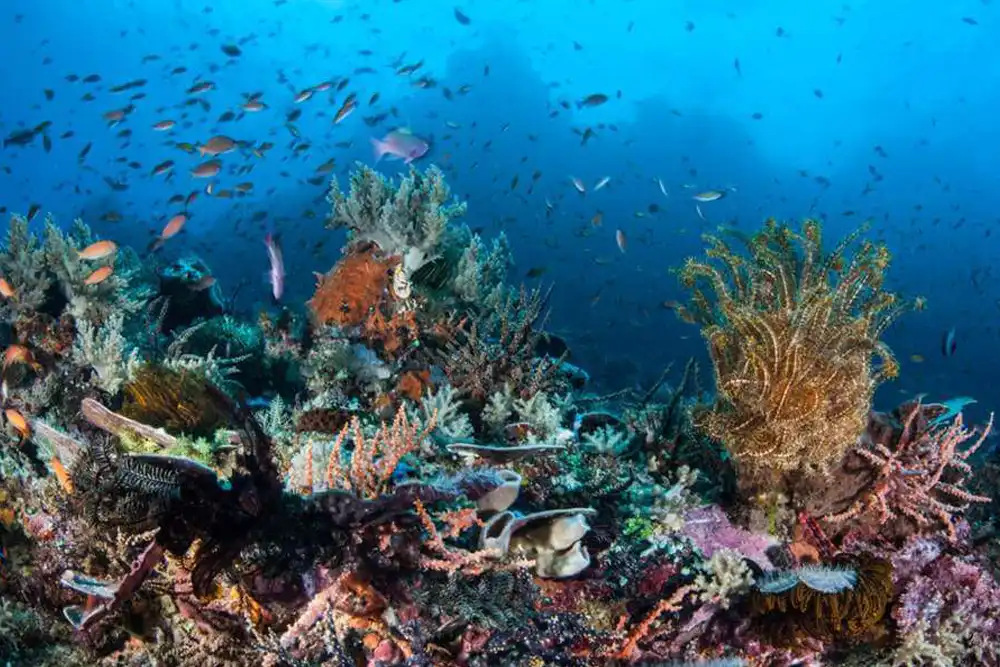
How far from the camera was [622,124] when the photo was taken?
225 ft

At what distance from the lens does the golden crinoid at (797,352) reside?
3727mm

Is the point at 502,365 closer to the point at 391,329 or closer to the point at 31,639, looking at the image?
the point at 391,329

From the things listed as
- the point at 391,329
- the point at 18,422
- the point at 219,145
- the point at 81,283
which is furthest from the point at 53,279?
the point at 219,145

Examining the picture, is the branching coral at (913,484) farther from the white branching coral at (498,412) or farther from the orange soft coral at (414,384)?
the orange soft coral at (414,384)

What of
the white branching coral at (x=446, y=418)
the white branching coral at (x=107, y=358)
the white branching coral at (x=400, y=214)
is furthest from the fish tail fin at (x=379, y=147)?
the white branching coral at (x=446, y=418)

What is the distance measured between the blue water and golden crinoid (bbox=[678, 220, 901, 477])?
3035 cm

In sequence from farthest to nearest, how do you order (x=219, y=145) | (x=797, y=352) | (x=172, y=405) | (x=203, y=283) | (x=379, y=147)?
(x=379, y=147) < (x=219, y=145) < (x=203, y=283) < (x=172, y=405) < (x=797, y=352)

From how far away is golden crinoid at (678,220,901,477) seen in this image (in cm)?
373

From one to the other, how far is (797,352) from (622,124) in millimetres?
70984

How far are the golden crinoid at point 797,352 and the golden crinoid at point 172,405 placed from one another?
3858 mm

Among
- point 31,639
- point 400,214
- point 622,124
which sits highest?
point 400,214

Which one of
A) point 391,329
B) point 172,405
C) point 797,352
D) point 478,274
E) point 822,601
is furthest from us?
point 478,274

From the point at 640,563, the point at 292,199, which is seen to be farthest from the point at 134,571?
the point at 292,199

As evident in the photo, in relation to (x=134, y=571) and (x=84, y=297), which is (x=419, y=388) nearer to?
(x=134, y=571)
